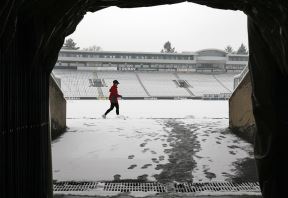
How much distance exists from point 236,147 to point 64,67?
159 ft

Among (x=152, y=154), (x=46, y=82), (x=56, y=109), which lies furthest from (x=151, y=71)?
(x=46, y=82)

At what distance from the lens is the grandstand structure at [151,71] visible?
46281 millimetres

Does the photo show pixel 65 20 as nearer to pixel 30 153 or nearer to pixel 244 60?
pixel 30 153

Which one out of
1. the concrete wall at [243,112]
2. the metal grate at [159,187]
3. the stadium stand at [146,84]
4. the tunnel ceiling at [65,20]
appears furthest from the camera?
the stadium stand at [146,84]

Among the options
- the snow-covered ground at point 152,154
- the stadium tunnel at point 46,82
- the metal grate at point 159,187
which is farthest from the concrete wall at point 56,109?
the stadium tunnel at point 46,82

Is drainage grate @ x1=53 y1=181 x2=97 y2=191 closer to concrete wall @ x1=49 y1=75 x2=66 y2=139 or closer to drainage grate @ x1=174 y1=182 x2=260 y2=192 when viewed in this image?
drainage grate @ x1=174 y1=182 x2=260 y2=192

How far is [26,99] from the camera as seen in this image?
145 inches

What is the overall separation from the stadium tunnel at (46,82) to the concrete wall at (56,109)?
4.07m

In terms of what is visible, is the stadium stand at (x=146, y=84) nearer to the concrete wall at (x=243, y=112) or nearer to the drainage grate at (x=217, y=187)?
the concrete wall at (x=243, y=112)

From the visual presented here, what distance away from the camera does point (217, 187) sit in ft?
18.1

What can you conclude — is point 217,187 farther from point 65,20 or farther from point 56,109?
point 56,109

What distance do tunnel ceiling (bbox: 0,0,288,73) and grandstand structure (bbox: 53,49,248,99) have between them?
39.1 m

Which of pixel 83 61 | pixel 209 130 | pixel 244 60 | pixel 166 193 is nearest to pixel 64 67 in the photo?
pixel 83 61

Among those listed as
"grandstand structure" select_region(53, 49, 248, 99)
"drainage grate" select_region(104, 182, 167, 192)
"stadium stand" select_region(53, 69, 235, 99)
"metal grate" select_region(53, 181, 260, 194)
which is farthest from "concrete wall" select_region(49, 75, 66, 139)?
"grandstand structure" select_region(53, 49, 248, 99)
